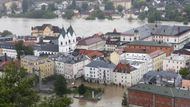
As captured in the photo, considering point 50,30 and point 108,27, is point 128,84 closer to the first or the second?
point 50,30

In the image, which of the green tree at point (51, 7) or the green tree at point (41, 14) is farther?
the green tree at point (51, 7)

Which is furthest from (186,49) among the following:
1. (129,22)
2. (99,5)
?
(99,5)

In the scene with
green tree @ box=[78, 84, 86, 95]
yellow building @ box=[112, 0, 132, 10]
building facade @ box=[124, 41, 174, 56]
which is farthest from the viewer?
yellow building @ box=[112, 0, 132, 10]

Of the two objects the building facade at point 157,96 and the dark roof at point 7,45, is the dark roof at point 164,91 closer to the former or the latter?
the building facade at point 157,96

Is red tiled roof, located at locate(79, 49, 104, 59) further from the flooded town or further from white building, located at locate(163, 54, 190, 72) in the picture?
white building, located at locate(163, 54, 190, 72)

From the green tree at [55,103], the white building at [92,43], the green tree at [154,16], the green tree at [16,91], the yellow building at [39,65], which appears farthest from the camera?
the green tree at [154,16]

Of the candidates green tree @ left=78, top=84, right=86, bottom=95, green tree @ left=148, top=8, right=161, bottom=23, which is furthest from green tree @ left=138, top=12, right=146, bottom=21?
green tree @ left=78, top=84, right=86, bottom=95

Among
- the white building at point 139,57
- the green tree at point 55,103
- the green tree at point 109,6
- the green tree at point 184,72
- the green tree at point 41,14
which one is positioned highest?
the green tree at point 109,6

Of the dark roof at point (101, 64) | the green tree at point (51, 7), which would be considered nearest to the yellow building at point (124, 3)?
the green tree at point (51, 7)
